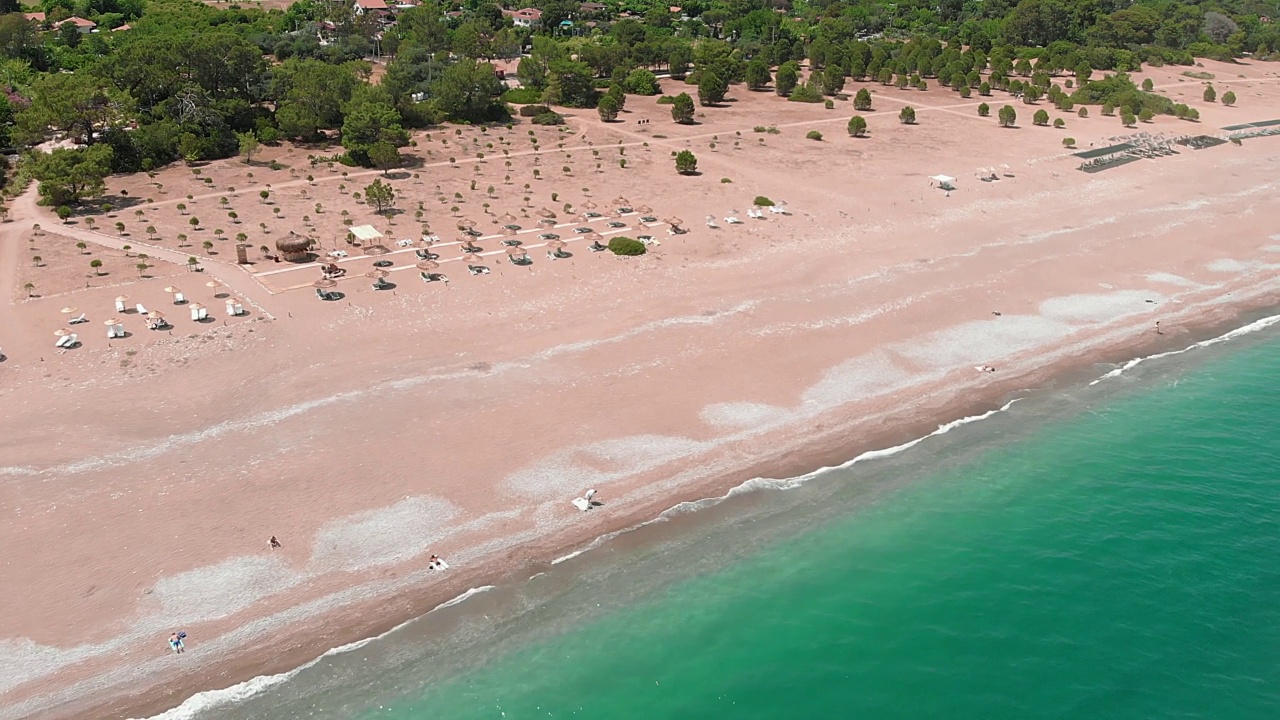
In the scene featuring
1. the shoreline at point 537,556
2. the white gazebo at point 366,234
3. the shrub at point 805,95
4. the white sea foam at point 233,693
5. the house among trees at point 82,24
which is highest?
the shrub at point 805,95

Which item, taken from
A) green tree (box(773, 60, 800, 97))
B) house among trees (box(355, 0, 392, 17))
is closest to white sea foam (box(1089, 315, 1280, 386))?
green tree (box(773, 60, 800, 97))

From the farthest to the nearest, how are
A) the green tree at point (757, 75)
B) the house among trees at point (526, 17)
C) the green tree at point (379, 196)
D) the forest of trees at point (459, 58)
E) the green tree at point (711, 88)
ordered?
the house among trees at point (526, 17) < the green tree at point (757, 75) < the green tree at point (711, 88) < the forest of trees at point (459, 58) < the green tree at point (379, 196)

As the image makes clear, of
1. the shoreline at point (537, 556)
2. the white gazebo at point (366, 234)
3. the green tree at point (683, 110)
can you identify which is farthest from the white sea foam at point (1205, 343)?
the green tree at point (683, 110)

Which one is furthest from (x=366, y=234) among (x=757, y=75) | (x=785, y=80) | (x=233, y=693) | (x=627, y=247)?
(x=757, y=75)

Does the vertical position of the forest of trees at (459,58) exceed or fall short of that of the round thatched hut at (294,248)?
it exceeds it

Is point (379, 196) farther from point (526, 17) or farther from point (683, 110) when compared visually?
point (526, 17)

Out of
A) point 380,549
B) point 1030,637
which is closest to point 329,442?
point 380,549

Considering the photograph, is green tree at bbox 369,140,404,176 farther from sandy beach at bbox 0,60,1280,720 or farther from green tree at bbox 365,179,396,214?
green tree at bbox 365,179,396,214

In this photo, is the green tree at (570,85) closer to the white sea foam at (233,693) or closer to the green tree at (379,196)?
the green tree at (379,196)

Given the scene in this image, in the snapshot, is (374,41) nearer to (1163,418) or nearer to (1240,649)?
(1163,418)
